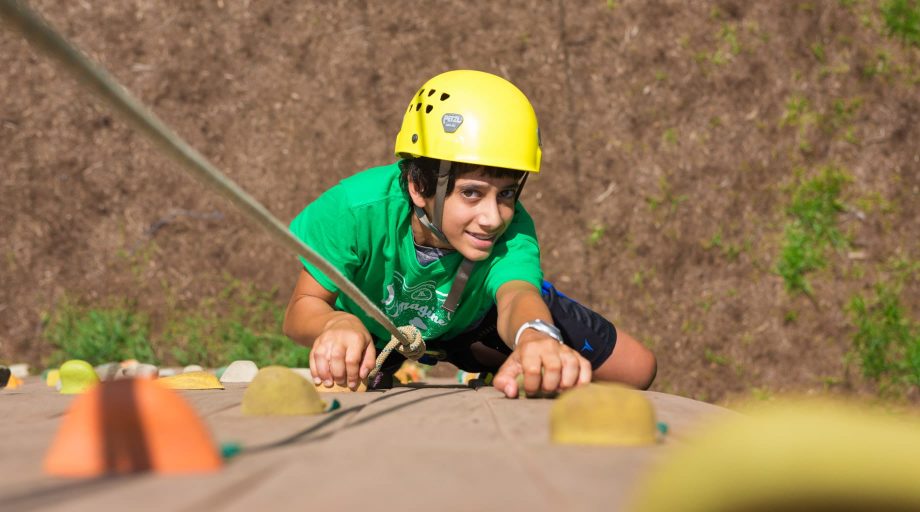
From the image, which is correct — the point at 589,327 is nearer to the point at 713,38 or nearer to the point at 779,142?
the point at 779,142

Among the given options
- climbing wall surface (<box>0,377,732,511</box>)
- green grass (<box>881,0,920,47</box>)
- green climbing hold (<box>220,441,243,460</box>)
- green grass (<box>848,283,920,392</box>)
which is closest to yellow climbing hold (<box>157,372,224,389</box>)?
climbing wall surface (<box>0,377,732,511</box>)

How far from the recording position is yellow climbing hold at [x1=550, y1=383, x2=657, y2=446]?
1.63 m

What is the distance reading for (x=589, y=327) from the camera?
13.7 ft

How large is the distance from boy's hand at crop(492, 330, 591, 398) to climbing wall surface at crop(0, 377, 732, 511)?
37cm

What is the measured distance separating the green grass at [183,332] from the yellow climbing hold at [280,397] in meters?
3.42

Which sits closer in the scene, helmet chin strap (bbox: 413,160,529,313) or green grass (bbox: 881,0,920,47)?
helmet chin strap (bbox: 413,160,529,313)

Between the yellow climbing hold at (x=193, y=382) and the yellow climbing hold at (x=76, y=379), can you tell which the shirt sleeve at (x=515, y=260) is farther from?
the yellow climbing hold at (x=76, y=379)

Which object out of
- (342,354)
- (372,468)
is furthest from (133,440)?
(342,354)

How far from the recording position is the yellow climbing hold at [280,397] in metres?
2.08

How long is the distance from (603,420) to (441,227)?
1812 mm

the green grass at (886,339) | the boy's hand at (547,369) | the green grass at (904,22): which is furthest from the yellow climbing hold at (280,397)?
the green grass at (904,22)

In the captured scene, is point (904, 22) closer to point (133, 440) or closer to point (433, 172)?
point (433, 172)

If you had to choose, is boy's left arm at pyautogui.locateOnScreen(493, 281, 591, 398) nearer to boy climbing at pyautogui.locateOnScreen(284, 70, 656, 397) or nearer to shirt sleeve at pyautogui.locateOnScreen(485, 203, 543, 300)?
boy climbing at pyautogui.locateOnScreen(284, 70, 656, 397)

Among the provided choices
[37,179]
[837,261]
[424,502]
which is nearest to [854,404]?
[837,261]
